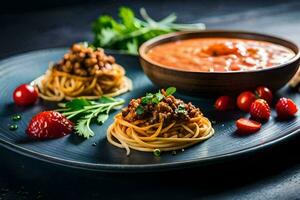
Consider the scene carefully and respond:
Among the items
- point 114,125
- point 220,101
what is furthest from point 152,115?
point 220,101

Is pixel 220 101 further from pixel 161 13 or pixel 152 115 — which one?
pixel 161 13

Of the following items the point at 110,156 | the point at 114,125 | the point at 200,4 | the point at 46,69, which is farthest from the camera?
the point at 200,4

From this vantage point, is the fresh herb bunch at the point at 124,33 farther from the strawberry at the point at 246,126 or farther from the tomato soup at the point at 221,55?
the strawberry at the point at 246,126

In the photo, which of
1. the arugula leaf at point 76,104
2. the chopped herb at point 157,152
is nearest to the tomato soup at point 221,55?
the arugula leaf at point 76,104

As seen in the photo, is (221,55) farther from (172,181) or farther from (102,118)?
(172,181)

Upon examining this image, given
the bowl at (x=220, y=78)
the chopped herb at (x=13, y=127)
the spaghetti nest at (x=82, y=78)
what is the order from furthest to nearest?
the spaghetti nest at (x=82, y=78) → the bowl at (x=220, y=78) → the chopped herb at (x=13, y=127)

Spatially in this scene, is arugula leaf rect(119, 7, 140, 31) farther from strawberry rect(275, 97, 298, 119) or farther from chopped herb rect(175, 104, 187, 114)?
chopped herb rect(175, 104, 187, 114)
